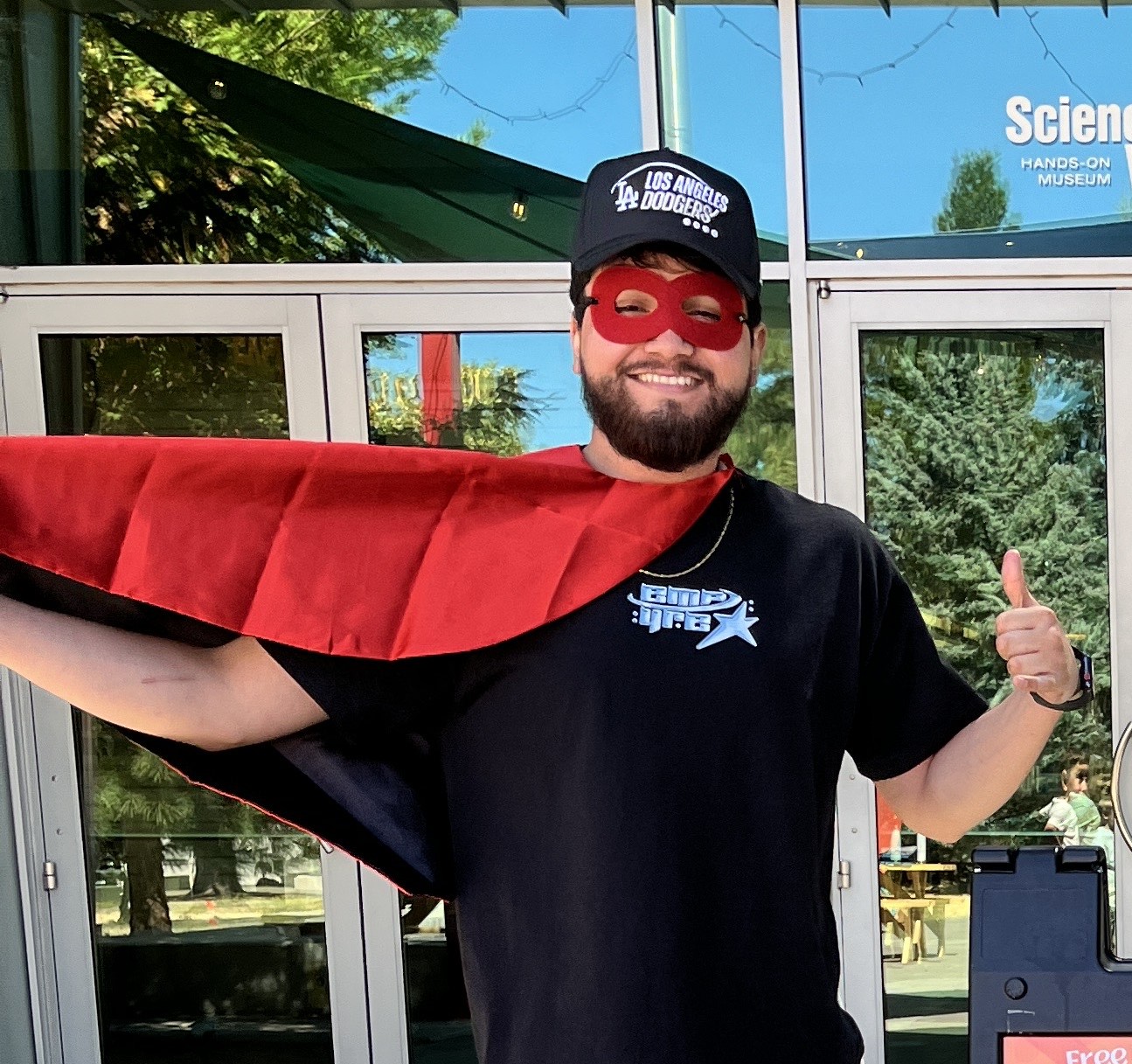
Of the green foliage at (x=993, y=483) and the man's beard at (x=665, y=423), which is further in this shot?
the green foliage at (x=993, y=483)

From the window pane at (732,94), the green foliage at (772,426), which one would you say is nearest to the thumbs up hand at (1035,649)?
the green foliage at (772,426)

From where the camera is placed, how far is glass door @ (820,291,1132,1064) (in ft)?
13.0

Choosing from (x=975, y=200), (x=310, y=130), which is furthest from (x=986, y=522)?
(x=310, y=130)

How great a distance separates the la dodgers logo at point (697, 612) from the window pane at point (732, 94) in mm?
2461

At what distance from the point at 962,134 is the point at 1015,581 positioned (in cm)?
266

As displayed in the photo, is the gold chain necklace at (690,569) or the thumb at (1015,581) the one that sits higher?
the gold chain necklace at (690,569)

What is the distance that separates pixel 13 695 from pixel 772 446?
2466 mm

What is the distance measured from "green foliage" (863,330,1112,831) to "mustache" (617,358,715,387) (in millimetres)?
2414

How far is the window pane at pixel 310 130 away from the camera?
13.0 ft

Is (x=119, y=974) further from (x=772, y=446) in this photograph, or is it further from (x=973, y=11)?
(x=973, y=11)

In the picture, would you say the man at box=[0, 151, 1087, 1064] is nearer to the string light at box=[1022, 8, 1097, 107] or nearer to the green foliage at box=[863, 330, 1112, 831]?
the green foliage at box=[863, 330, 1112, 831]

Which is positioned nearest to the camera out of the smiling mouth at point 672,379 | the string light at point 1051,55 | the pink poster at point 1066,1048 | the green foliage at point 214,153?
the pink poster at point 1066,1048

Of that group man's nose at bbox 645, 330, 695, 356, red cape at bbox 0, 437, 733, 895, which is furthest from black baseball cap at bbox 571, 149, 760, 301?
red cape at bbox 0, 437, 733, 895

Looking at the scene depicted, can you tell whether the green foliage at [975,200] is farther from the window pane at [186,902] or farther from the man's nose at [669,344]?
the man's nose at [669,344]
